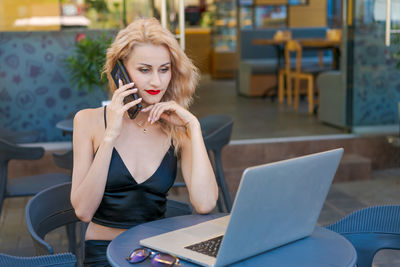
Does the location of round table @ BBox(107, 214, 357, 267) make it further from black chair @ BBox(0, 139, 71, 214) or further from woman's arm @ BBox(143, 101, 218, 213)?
black chair @ BBox(0, 139, 71, 214)

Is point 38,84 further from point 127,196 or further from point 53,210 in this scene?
point 127,196

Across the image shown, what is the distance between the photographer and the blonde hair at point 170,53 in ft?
7.37

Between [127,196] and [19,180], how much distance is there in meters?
1.94

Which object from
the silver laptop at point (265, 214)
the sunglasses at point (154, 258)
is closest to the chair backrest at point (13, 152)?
the silver laptop at point (265, 214)

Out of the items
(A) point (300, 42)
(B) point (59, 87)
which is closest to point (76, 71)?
(B) point (59, 87)

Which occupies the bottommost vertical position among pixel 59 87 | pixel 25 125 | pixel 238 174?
pixel 238 174

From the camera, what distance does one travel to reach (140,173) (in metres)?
2.23

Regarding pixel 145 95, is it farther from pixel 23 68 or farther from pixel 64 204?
pixel 23 68

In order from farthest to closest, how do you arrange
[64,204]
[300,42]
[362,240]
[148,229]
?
[300,42]
[64,204]
[362,240]
[148,229]

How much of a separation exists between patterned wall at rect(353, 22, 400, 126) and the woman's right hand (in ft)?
14.6

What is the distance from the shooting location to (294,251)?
1.72 metres

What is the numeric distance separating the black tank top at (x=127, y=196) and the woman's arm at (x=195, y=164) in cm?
9

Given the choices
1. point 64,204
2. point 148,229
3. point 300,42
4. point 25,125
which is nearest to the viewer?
point 148,229

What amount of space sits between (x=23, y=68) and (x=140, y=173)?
382 centimetres
